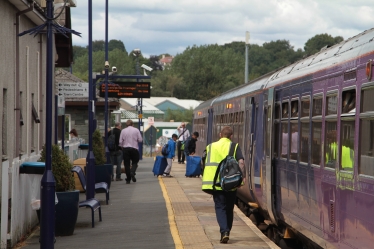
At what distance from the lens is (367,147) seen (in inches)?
331

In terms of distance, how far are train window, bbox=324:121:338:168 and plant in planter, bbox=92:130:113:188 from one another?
13.9m

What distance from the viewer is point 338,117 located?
967 cm

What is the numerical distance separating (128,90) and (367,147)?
3181cm

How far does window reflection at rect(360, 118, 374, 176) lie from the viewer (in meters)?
8.25

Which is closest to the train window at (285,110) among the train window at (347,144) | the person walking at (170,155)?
the train window at (347,144)

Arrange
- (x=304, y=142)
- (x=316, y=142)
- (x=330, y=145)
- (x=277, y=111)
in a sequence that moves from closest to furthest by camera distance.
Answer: (x=330, y=145) → (x=316, y=142) → (x=304, y=142) → (x=277, y=111)

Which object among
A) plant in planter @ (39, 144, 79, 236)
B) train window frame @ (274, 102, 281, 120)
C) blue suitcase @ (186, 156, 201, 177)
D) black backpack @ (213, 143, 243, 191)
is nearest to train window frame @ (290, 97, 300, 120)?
black backpack @ (213, 143, 243, 191)

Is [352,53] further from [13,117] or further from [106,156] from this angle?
[106,156]

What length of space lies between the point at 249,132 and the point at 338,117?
882 cm

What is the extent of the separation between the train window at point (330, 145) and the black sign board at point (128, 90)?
29553mm

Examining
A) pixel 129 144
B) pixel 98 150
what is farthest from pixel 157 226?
pixel 98 150

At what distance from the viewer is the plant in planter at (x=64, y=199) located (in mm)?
14047

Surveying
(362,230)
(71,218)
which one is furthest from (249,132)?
(362,230)

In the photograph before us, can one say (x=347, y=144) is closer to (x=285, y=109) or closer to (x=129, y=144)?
(x=285, y=109)
